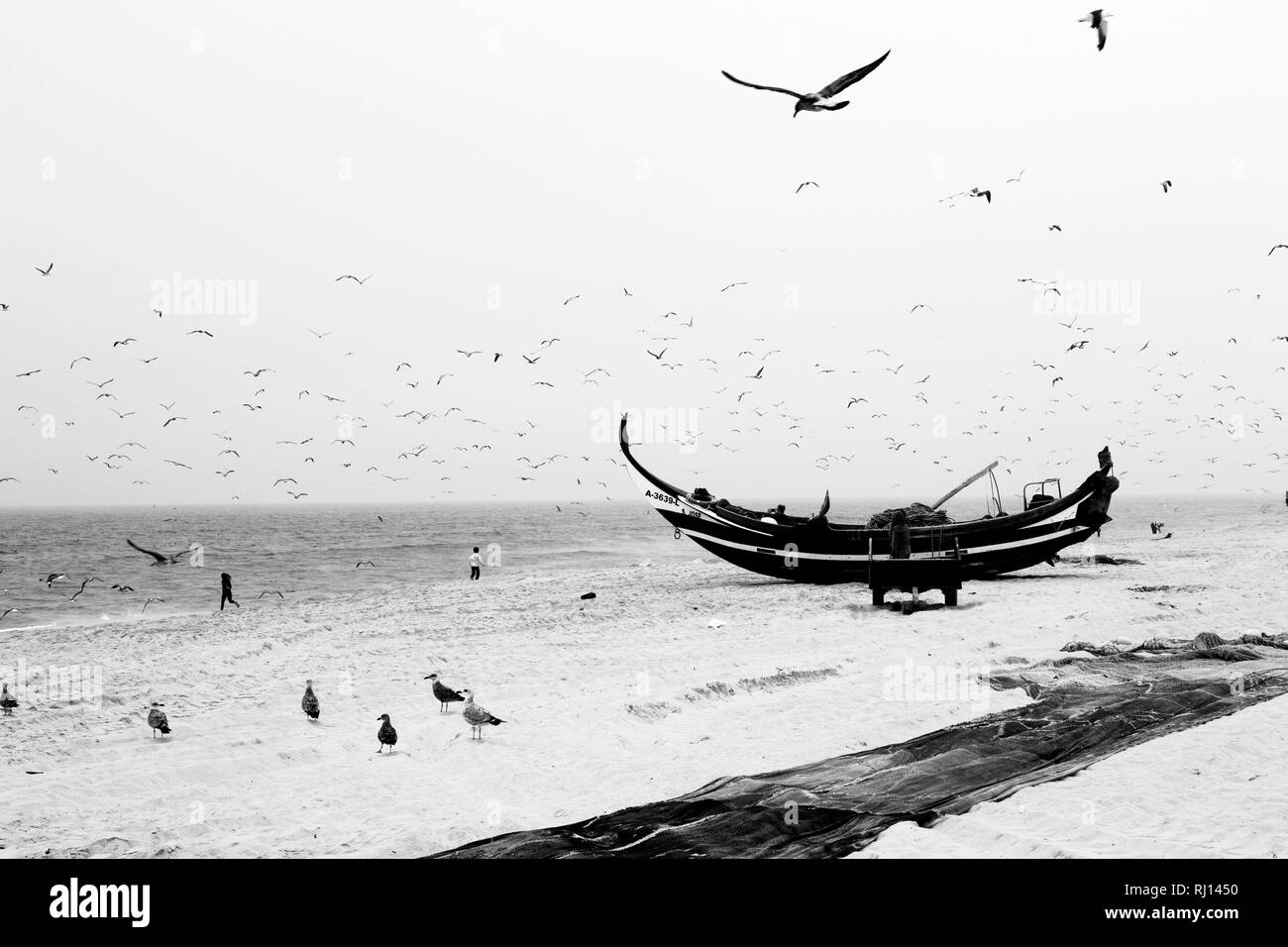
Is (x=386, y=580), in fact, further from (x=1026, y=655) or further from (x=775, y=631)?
(x=1026, y=655)

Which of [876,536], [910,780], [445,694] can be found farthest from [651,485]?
[910,780]

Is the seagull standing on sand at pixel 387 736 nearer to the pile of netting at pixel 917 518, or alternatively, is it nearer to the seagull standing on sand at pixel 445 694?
the seagull standing on sand at pixel 445 694

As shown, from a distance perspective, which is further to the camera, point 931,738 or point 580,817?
point 931,738

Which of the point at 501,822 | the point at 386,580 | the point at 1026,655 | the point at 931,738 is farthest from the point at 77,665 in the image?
the point at 386,580

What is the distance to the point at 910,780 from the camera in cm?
698

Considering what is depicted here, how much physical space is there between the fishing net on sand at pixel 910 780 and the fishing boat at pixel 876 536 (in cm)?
1258

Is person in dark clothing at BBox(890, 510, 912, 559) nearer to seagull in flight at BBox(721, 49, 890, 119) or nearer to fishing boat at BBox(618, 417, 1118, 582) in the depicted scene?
fishing boat at BBox(618, 417, 1118, 582)

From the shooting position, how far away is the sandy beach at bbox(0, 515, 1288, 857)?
21.3 ft

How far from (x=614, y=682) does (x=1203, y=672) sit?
6.92 meters

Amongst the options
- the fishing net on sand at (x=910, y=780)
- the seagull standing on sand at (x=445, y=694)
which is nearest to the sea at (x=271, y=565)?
the seagull standing on sand at (x=445, y=694)

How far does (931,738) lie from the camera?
8156 mm

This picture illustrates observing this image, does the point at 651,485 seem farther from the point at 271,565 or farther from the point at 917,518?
the point at 271,565

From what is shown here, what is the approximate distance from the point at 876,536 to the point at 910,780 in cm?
1551
